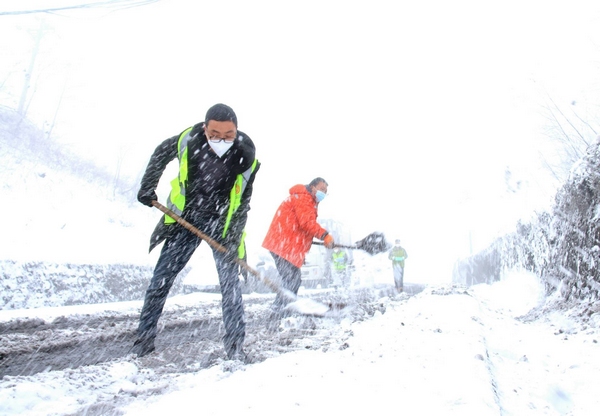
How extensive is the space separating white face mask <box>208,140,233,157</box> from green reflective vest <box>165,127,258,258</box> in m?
0.19

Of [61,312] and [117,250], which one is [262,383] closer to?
[61,312]

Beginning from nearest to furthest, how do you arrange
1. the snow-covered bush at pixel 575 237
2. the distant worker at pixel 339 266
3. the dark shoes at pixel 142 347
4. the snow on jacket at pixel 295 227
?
the dark shoes at pixel 142 347 < the snow-covered bush at pixel 575 237 < the snow on jacket at pixel 295 227 < the distant worker at pixel 339 266

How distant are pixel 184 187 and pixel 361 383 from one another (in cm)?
184

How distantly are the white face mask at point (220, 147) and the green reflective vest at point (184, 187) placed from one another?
187 mm

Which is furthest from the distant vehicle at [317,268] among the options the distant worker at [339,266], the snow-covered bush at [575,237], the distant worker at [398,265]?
the snow-covered bush at [575,237]

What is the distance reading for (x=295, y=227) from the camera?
449 centimetres

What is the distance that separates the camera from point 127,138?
23.6m

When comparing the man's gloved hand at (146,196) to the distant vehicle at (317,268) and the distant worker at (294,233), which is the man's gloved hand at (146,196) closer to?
the distant worker at (294,233)

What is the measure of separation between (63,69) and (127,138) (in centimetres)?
770

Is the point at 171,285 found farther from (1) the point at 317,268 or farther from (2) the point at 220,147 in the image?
(1) the point at 317,268

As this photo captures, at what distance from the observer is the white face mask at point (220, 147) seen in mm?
2869

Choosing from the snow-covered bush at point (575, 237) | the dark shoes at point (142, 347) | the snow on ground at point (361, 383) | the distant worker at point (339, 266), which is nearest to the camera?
the snow on ground at point (361, 383)

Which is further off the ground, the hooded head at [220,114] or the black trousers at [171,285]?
the hooded head at [220,114]

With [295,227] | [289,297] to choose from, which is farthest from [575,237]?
[289,297]
